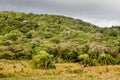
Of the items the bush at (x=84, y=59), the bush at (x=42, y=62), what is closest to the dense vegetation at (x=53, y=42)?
the bush at (x=84, y=59)

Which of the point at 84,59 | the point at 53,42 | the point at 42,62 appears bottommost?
the point at 53,42

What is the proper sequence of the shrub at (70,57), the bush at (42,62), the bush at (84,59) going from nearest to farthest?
the bush at (42,62), the bush at (84,59), the shrub at (70,57)

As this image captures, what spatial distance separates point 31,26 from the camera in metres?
138

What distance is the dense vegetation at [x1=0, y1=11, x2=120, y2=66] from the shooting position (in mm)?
70562

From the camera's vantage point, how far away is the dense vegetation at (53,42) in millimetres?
70562

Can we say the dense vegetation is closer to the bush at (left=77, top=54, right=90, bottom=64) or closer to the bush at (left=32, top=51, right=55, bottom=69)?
the bush at (left=77, top=54, right=90, bottom=64)

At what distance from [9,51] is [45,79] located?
3667 centimetres

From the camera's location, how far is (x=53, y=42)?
331 feet

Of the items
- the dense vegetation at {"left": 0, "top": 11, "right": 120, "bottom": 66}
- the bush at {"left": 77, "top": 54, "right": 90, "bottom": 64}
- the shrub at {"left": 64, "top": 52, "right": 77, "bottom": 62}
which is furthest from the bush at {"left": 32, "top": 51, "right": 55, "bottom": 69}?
the shrub at {"left": 64, "top": 52, "right": 77, "bottom": 62}

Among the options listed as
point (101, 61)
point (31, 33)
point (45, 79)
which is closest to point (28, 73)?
point (45, 79)

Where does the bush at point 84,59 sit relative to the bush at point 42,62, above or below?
below

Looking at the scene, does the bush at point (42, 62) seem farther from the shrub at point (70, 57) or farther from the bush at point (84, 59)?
the shrub at point (70, 57)

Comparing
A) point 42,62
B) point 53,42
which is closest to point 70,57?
point 42,62

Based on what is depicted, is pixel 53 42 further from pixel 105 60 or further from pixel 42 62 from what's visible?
pixel 42 62
